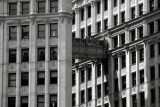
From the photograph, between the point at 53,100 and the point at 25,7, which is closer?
the point at 53,100

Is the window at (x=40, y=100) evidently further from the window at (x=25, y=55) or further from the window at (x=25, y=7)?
the window at (x=25, y=7)

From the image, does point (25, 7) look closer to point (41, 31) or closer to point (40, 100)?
point (41, 31)

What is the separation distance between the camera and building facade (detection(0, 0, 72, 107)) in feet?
602

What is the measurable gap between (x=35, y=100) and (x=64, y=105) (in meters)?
4.88

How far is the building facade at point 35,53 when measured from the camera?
183500 mm

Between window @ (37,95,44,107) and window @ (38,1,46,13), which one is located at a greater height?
window @ (38,1,46,13)

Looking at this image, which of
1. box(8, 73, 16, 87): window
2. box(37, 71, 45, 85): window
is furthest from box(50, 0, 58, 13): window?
box(8, 73, 16, 87): window

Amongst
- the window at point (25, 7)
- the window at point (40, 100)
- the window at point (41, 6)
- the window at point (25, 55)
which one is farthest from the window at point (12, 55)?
the window at point (41, 6)

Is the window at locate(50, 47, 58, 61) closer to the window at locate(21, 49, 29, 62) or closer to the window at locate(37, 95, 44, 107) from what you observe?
the window at locate(21, 49, 29, 62)

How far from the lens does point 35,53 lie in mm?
185375

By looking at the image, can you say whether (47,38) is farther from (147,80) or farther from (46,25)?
(147,80)

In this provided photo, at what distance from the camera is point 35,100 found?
602 feet

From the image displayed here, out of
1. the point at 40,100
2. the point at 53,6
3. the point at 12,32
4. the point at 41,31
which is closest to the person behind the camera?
the point at 40,100

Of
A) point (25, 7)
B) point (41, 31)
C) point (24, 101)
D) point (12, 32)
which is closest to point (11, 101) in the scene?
point (24, 101)
